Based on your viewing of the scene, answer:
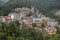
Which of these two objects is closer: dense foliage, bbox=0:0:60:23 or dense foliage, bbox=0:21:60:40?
dense foliage, bbox=0:21:60:40

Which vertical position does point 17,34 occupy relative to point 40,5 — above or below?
below

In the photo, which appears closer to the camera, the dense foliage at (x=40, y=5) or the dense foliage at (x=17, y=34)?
the dense foliage at (x=17, y=34)

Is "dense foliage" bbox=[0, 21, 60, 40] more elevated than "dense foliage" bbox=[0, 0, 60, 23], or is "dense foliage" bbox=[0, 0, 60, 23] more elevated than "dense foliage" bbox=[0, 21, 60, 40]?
"dense foliage" bbox=[0, 0, 60, 23]

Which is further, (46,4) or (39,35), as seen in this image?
(46,4)

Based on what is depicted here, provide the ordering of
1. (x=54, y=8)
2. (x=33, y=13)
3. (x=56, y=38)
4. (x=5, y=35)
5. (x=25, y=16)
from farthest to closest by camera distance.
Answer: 1. (x=54, y=8)
2. (x=33, y=13)
3. (x=25, y=16)
4. (x=56, y=38)
5. (x=5, y=35)

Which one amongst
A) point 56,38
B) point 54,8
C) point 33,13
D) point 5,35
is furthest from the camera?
point 54,8

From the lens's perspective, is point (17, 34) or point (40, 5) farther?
point (40, 5)

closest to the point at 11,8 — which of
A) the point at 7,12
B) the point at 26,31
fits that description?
the point at 7,12

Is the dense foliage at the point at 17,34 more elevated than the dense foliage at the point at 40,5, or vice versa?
the dense foliage at the point at 40,5

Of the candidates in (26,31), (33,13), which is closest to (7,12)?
(33,13)

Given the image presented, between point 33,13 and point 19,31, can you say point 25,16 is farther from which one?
point 19,31
